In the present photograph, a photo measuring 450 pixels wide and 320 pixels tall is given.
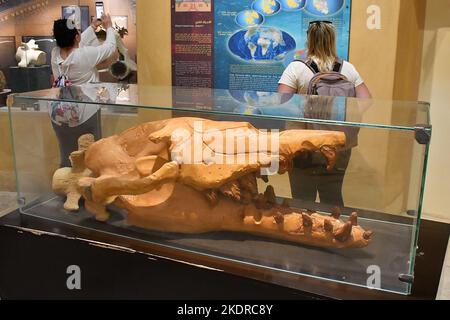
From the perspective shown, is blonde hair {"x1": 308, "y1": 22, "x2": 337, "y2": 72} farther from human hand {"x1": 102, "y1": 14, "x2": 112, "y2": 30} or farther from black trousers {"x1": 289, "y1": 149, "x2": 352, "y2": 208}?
human hand {"x1": 102, "y1": 14, "x2": 112, "y2": 30}

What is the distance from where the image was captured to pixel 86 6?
3600 mm

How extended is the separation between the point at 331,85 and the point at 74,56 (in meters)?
1.48

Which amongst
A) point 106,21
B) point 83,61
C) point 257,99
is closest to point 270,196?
point 257,99

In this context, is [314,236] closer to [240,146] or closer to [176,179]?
[240,146]

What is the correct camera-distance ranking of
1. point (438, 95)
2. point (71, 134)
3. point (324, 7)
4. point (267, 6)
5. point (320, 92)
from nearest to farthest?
point (71, 134)
point (320, 92)
point (324, 7)
point (267, 6)
point (438, 95)

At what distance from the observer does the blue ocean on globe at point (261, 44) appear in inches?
127

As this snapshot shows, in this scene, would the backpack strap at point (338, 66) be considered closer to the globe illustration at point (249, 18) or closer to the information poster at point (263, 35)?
the information poster at point (263, 35)

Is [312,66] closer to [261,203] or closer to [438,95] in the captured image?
[261,203]

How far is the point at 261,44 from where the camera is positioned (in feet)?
10.8

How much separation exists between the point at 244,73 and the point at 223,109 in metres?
1.80

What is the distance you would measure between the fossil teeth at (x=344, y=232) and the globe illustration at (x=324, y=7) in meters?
1.89

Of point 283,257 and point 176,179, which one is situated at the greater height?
point 176,179
